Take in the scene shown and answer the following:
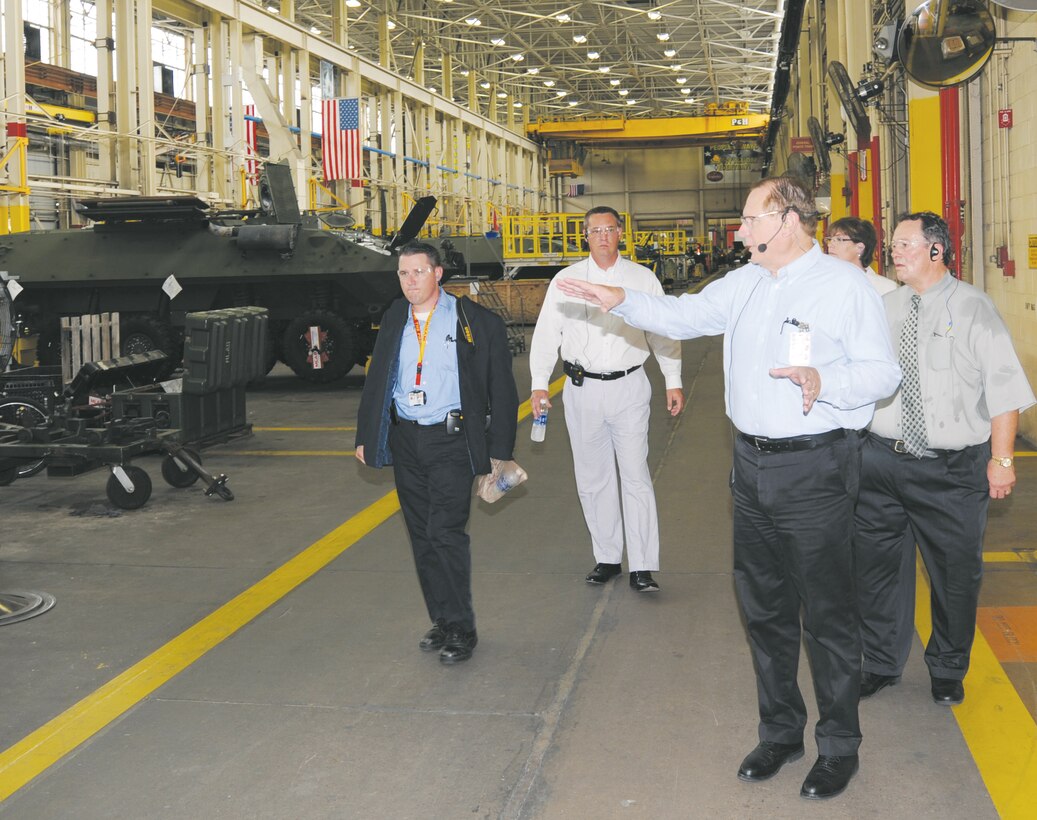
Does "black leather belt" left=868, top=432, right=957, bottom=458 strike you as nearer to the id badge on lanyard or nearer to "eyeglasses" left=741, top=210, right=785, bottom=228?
"eyeglasses" left=741, top=210, right=785, bottom=228

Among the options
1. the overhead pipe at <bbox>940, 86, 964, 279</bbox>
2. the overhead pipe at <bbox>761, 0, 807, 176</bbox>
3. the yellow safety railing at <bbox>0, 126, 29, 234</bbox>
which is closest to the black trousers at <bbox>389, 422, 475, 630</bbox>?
the overhead pipe at <bbox>940, 86, 964, 279</bbox>

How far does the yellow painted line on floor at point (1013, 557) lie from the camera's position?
231 inches

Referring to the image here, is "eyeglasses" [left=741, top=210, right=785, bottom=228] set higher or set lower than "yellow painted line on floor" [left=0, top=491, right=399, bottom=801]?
higher

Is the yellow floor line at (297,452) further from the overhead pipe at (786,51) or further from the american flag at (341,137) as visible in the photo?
the overhead pipe at (786,51)

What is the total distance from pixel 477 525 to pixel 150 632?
2455 millimetres

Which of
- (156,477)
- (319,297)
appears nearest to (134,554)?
(156,477)

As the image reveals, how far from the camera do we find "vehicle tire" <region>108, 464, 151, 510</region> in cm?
768

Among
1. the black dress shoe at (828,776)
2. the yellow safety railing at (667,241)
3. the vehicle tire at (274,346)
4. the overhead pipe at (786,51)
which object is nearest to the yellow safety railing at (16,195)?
the vehicle tire at (274,346)

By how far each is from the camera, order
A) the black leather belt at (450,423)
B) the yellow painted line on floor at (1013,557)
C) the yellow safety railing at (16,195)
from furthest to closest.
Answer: the yellow safety railing at (16,195), the yellow painted line on floor at (1013,557), the black leather belt at (450,423)

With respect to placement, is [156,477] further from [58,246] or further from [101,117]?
[101,117]

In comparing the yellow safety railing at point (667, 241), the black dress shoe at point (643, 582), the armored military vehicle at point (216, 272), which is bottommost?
the black dress shoe at point (643, 582)

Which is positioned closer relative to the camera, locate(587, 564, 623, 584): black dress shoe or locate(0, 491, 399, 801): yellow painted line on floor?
locate(0, 491, 399, 801): yellow painted line on floor

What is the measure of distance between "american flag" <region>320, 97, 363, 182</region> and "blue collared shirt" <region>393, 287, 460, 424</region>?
19.8 m

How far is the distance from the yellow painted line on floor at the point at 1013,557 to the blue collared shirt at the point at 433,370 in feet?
9.92
